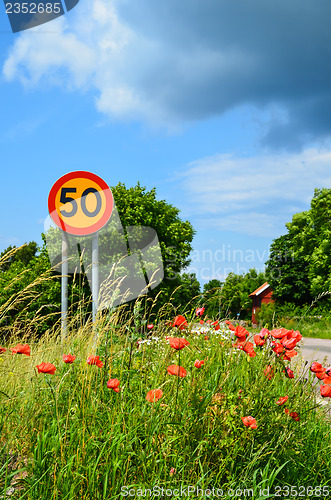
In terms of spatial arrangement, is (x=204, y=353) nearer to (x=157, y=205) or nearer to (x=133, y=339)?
(x=133, y=339)

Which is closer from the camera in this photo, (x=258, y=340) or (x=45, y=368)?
(x=45, y=368)

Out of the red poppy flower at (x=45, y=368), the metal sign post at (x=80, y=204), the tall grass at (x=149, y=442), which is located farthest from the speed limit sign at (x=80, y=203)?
the red poppy flower at (x=45, y=368)

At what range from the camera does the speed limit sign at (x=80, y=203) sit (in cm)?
865

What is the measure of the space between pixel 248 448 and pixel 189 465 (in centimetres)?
46

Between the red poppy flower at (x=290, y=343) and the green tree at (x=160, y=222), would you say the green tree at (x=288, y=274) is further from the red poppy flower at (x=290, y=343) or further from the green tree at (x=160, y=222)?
the red poppy flower at (x=290, y=343)

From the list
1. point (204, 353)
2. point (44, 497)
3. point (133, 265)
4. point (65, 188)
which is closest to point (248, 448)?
point (44, 497)

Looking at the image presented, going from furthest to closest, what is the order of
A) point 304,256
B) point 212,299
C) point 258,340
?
point 304,256
point 212,299
point 258,340

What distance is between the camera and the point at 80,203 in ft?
29.0

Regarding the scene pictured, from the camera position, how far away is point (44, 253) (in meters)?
16.2

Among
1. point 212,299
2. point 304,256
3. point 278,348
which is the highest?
point 304,256

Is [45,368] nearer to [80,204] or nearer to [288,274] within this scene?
[80,204]

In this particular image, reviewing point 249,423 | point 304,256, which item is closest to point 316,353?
point 249,423

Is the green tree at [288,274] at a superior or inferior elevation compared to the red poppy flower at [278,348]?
superior

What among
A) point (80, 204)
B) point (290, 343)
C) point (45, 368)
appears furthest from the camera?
point (80, 204)
